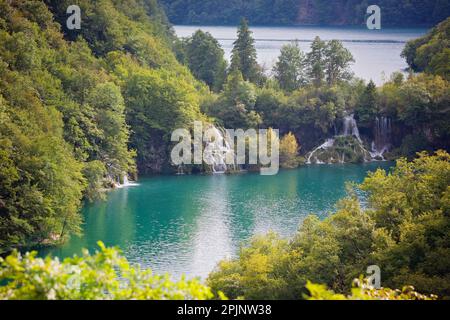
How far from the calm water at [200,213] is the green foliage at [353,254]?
6254 millimetres

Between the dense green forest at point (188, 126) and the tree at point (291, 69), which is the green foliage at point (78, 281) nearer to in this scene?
the dense green forest at point (188, 126)

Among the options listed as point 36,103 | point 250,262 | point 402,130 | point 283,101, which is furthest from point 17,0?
point 250,262

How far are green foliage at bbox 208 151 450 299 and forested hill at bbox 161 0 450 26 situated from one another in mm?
97303

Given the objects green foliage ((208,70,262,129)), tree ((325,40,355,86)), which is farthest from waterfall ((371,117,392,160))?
green foliage ((208,70,262,129))

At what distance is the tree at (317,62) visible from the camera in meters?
84.2

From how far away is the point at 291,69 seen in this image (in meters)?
88.6

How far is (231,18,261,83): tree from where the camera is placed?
8894 centimetres

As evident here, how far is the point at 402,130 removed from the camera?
8112cm

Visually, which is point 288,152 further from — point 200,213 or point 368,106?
point 200,213

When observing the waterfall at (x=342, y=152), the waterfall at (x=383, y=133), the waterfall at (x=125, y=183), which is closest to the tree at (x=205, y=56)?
the waterfall at (x=342, y=152)

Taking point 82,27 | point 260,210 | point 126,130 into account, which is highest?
point 82,27

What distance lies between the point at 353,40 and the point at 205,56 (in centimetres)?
5025

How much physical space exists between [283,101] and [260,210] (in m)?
24.4

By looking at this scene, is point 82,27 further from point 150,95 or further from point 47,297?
point 47,297
